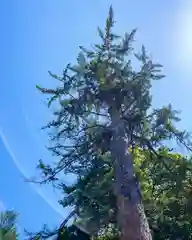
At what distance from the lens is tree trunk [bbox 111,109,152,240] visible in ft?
27.4

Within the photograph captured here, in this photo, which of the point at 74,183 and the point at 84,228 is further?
the point at 74,183

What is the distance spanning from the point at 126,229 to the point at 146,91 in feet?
15.9

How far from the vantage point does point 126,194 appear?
9.12 m

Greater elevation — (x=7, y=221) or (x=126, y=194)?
(x=126, y=194)

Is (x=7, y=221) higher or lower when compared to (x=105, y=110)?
lower

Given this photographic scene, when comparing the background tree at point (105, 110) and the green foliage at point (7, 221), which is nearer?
the green foliage at point (7, 221)

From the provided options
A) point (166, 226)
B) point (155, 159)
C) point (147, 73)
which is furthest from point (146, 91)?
point (166, 226)

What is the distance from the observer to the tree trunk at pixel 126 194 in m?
8.35

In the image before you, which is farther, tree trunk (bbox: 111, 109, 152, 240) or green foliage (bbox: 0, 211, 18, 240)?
tree trunk (bbox: 111, 109, 152, 240)

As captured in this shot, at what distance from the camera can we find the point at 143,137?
12031 millimetres

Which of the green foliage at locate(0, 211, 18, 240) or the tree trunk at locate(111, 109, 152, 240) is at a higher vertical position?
the tree trunk at locate(111, 109, 152, 240)

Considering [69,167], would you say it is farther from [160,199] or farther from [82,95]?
[160,199]

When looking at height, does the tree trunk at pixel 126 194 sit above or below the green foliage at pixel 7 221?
above

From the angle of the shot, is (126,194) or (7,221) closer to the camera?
(7,221)
